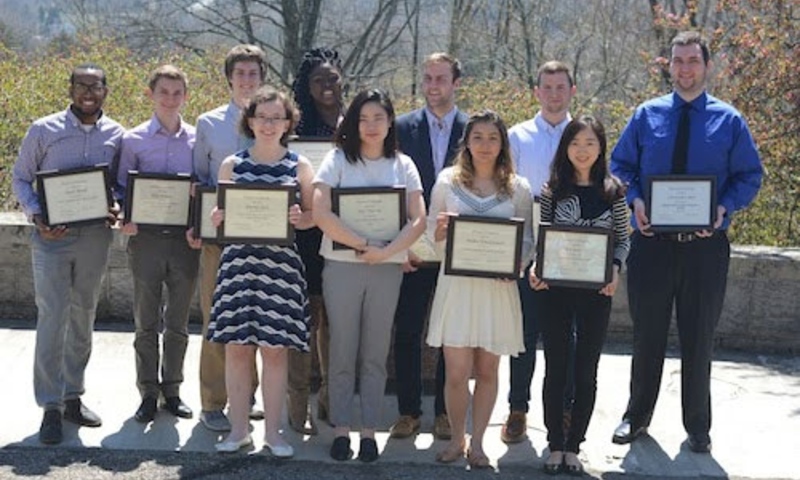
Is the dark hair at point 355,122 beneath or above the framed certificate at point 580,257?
above

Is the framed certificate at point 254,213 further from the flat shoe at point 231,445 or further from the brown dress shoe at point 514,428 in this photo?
the brown dress shoe at point 514,428

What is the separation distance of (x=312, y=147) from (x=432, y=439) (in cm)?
183

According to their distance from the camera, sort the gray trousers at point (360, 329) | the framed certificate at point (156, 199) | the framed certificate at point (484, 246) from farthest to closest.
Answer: the framed certificate at point (156, 199), the gray trousers at point (360, 329), the framed certificate at point (484, 246)

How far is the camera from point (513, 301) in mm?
5965

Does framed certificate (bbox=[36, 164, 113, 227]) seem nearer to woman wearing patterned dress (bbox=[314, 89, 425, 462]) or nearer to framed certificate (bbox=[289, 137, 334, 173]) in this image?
framed certificate (bbox=[289, 137, 334, 173])

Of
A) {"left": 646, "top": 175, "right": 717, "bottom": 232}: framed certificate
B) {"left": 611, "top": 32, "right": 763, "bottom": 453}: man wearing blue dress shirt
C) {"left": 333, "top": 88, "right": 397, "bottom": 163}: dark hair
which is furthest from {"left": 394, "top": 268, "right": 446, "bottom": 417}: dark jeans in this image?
{"left": 646, "top": 175, "right": 717, "bottom": 232}: framed certificate

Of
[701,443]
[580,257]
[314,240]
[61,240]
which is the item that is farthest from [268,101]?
[701,443]

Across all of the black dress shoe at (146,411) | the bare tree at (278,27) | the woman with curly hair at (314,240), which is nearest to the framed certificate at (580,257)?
the woman with curly hair at (314,240)

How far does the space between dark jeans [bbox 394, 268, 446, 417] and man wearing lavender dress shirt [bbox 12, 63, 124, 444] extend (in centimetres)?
174

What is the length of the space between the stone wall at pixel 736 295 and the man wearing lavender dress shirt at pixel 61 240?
2.35 metres

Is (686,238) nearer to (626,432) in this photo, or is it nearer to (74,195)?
(626,432)

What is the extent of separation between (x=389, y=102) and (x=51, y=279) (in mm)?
2124

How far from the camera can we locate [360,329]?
6082 mm

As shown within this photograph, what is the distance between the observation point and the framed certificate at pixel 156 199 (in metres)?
6.20
